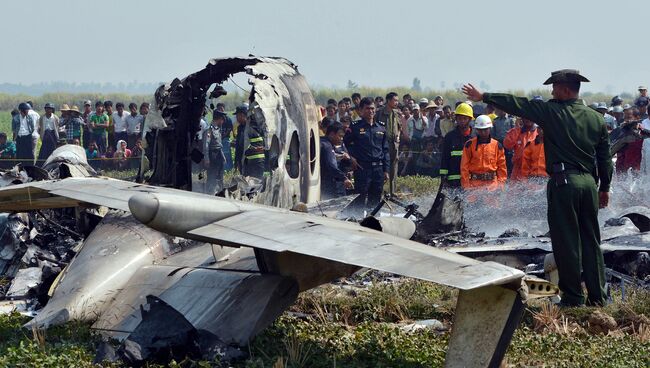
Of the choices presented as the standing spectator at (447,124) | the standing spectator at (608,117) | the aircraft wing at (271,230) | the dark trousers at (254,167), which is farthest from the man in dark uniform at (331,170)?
the aircraft wing at (271,230)

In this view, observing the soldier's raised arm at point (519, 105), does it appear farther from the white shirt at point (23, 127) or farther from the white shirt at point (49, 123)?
the white shirt at point (23, 127)

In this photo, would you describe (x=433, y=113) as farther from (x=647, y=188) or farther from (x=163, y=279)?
(x=163, y=279)

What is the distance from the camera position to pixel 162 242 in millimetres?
10469

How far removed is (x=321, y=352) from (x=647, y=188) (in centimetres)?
909

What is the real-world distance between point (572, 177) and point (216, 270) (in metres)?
3.49

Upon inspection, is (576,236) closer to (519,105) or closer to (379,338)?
(519,105)

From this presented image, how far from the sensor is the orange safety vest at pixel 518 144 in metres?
17.1

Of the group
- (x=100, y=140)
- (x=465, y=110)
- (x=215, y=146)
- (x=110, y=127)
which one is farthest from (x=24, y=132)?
(x=465, y=110)

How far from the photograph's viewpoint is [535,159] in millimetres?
16422

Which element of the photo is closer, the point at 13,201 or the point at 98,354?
the point at 98,354

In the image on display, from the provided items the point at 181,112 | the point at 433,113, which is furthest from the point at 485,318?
the point at 433,113

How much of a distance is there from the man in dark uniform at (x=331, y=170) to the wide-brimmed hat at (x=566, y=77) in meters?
7.71

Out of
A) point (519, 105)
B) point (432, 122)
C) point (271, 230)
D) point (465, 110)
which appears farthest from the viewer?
point (432, 122)

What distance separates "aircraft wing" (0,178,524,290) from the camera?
6.38 metres
